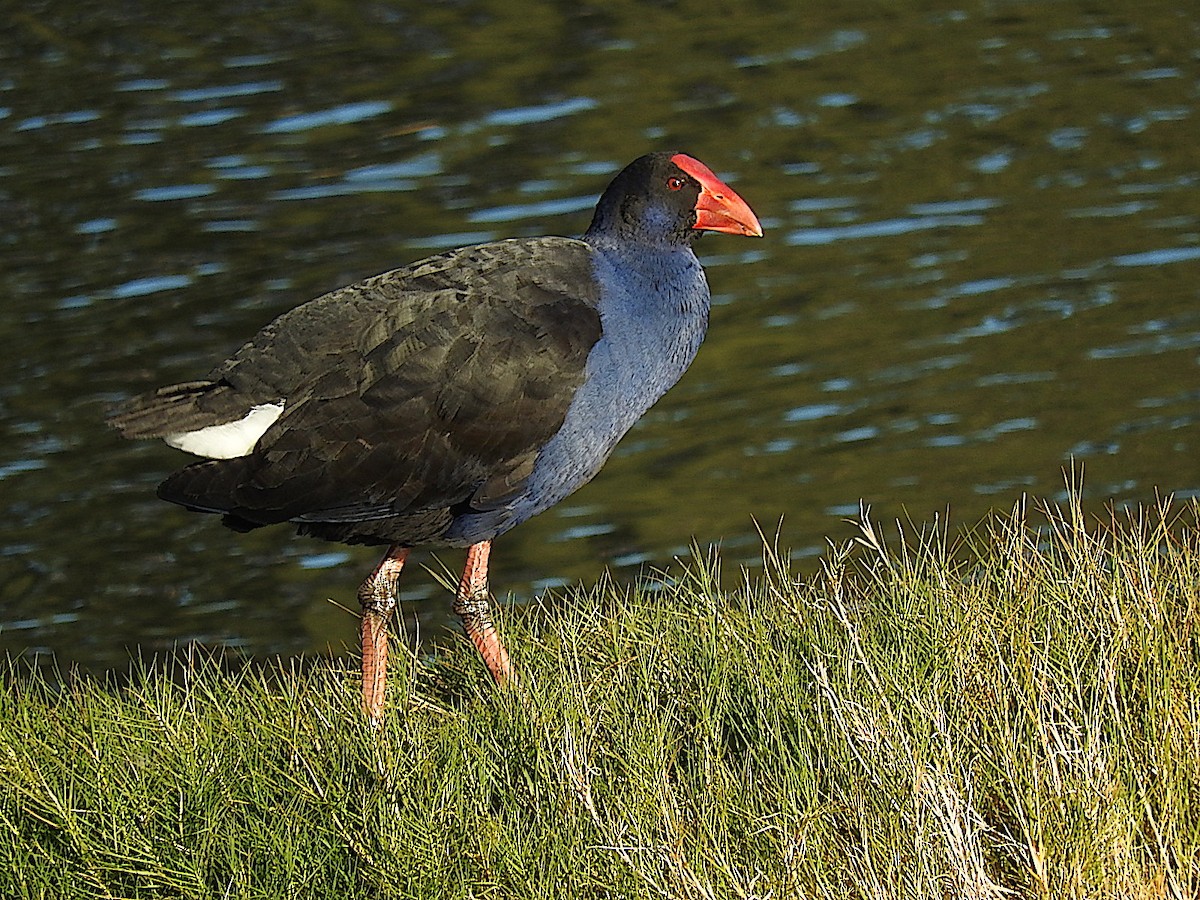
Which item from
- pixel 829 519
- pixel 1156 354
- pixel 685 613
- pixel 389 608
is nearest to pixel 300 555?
pixel 829 519

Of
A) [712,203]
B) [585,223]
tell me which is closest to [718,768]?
[712,203]

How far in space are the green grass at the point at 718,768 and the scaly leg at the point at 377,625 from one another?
0.29 ft

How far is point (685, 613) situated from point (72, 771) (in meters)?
1.43

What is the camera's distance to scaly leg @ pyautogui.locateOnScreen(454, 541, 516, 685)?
4.47 meters

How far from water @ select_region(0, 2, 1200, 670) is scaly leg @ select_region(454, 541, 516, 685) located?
157 centimetres

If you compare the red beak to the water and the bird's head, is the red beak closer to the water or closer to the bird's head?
the bird's head

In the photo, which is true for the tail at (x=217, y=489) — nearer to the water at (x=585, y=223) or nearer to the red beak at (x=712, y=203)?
the red beak at (x=712, y=203)

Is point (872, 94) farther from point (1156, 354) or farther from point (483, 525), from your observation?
point (483, 525)

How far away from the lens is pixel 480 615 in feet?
15.3

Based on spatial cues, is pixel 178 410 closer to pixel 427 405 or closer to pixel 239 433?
pixel 239 433

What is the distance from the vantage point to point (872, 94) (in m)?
11.4

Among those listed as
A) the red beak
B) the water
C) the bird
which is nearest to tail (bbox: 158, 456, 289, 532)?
the bird

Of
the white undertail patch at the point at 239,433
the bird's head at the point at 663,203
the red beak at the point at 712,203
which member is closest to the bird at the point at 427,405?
the white undertail patch at the point at 239,433

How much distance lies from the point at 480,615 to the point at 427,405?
0.51m
